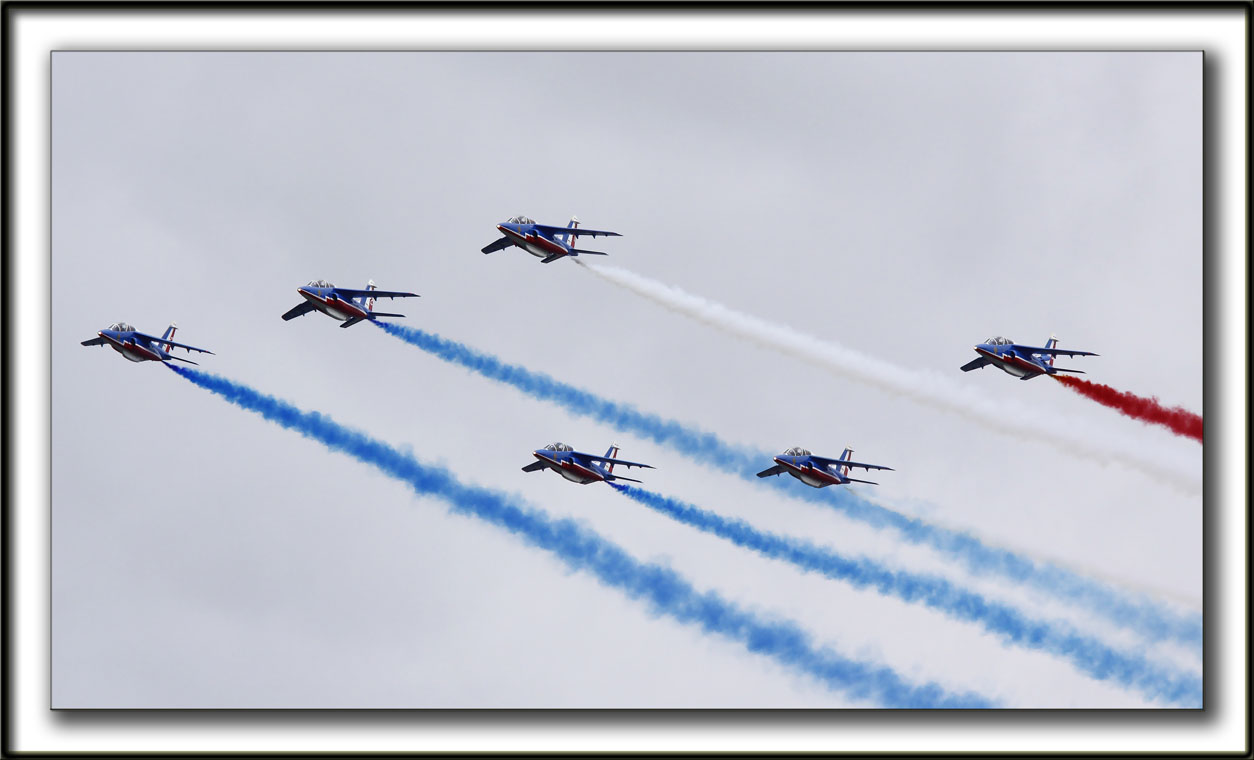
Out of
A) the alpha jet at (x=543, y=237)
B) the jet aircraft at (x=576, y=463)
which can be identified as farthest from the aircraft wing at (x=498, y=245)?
the jet aircraft at (x=576, y=463)

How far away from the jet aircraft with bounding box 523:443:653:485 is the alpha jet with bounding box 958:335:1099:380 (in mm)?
18169

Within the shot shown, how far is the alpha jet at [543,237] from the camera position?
8756cm

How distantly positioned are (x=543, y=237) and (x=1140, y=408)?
29.2 m

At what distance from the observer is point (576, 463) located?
83.4 metres

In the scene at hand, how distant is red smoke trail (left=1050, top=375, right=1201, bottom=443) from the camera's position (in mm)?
74938

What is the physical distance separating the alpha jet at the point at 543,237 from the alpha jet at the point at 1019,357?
19.0 m

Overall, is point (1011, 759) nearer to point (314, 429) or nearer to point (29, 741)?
point (29, 741)

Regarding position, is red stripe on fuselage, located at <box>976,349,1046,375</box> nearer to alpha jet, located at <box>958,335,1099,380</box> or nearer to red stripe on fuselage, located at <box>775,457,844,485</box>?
alpha jet, located at <box>958,335,1099,380</box>

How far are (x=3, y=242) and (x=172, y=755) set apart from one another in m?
15.1

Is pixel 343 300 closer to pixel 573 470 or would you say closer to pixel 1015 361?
pixel 573 470

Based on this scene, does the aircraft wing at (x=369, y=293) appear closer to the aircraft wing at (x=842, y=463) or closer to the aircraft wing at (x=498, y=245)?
the aircraft wing at (x=498, y=245)

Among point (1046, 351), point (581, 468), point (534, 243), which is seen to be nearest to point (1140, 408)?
point (1046, 351)

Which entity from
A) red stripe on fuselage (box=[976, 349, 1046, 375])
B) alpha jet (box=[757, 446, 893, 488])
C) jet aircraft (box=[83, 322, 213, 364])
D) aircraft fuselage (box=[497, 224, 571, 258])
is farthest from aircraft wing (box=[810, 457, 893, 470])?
jet aircraft (box=[83, 322, 213, 364])
